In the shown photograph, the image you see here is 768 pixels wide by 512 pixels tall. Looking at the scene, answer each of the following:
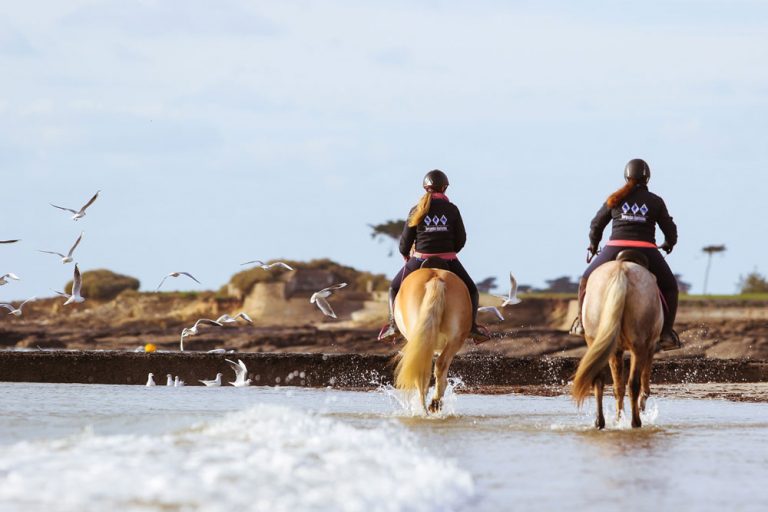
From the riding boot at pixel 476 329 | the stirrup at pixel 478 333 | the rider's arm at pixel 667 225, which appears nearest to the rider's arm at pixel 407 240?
the riding boot at pixel 476 329

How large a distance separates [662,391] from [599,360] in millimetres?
9160

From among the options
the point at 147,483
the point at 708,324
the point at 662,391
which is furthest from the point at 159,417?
the point at 708,324

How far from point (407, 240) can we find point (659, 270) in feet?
9.41

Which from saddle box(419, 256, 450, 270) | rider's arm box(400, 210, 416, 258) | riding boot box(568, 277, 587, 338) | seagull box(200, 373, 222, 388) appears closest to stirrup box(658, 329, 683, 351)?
riding boot box(568, 277, 587, 338)

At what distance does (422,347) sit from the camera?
12.8 metres

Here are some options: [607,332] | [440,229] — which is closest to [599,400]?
[607,332]

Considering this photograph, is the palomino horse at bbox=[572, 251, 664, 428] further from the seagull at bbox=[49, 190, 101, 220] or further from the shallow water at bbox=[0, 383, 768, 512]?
the seagull at bbox=[49, 190, 101, 220]

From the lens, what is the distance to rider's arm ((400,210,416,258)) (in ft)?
46.9

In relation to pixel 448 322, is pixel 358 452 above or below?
below

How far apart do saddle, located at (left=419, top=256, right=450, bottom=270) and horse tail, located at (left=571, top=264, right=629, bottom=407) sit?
2419 mm

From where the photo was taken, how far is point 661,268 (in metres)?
12.5

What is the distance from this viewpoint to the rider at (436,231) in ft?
46.0

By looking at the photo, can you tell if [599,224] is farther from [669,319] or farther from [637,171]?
[669,319]

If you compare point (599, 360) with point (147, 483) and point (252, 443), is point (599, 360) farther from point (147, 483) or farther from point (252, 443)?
point (147, 483)
